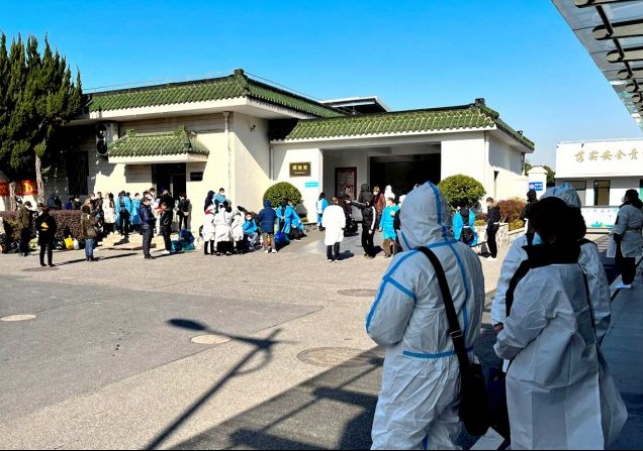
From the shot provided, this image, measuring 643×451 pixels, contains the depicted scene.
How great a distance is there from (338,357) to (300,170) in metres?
16.7

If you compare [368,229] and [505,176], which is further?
[505,176]

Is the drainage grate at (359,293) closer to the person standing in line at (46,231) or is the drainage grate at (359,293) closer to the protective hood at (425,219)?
the protective hood at (425,219)

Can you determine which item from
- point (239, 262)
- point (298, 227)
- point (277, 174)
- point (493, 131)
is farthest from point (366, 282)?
point (277, 174)

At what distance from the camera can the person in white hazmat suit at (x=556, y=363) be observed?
A: 263 cm

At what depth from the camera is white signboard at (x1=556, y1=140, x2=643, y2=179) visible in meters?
31.1

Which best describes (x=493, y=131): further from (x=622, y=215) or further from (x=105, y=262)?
(x=105, y=262)

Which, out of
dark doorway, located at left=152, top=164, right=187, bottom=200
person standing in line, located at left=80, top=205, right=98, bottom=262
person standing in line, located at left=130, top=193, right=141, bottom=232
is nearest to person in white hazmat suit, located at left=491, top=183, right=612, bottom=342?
person standing in line, located at left=80, top=205, right=98, bottom=262

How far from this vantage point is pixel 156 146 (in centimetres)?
2089

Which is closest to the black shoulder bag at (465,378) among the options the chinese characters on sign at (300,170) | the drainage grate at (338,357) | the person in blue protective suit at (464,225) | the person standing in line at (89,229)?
the drainage grate at (338,357)

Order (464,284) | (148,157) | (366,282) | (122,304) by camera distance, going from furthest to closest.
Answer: (148,157) → (366,282) → (122,304) → (464,284)

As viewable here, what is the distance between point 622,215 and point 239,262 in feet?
30.8

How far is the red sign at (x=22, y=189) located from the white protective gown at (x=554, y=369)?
25.8 meters

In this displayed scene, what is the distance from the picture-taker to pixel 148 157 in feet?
68.5

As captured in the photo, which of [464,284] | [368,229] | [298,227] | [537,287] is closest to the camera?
[537,287]
